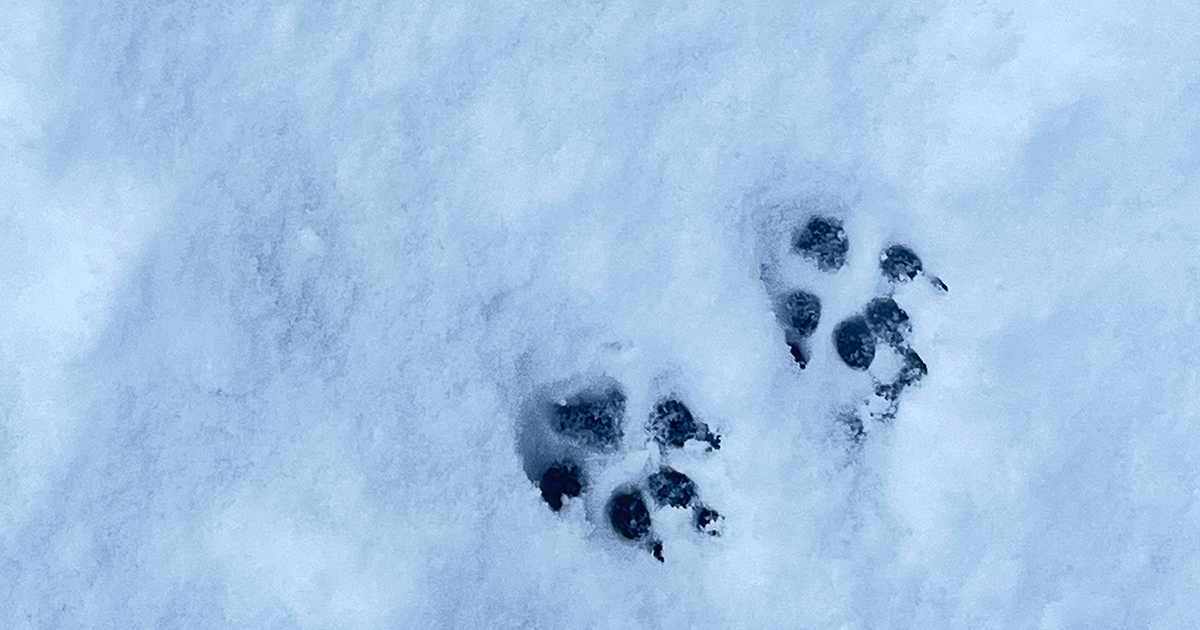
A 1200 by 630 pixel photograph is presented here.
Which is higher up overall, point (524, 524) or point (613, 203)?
point (613, 203)

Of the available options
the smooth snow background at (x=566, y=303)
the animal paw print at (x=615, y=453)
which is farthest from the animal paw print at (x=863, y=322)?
the animal paw print at (x=615, y=453)

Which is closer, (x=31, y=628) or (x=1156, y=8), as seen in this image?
(x=31, y=628)

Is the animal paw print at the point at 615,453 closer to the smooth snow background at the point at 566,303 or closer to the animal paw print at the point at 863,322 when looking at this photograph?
the smooth snow background at the point at 566,303

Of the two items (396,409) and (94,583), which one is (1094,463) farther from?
(94,583)

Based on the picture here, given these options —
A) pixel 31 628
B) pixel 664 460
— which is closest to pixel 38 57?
pixel 31 628

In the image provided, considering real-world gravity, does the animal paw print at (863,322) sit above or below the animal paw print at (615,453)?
above

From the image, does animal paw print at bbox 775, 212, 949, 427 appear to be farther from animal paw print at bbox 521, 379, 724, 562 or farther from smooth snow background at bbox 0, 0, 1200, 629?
animal paw print at bbox 521, 379, 724, 562

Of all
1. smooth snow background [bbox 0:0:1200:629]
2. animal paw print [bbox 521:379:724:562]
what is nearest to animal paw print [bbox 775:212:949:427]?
smooth snow background [bbox 0:0:1200:629]
